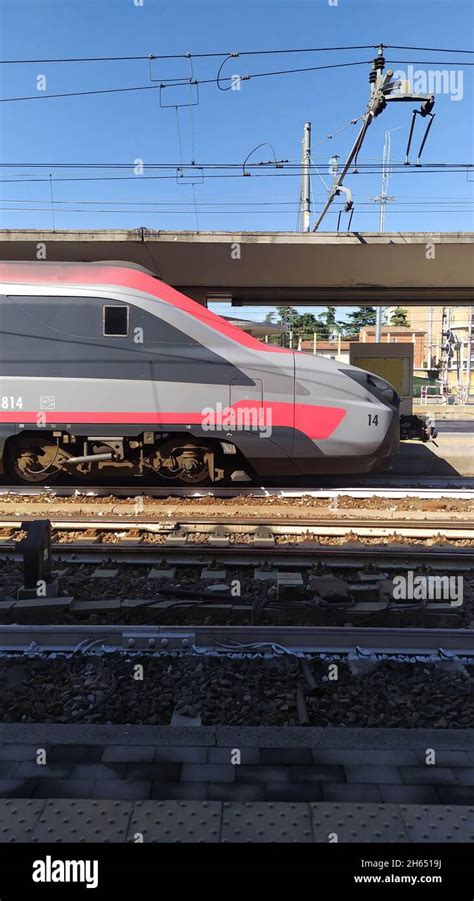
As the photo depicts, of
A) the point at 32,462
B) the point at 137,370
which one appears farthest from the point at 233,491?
the point at 32,462

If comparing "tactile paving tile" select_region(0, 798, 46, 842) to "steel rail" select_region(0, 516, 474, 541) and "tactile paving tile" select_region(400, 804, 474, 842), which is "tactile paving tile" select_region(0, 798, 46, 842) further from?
"steel rail" select_region(0, 516, 474, 541)

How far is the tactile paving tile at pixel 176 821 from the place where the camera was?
235cm

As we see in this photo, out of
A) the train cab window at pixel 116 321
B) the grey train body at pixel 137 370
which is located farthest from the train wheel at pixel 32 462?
the train cab window at pixel 116 321

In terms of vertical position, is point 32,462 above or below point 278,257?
below

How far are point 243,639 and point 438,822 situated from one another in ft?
5.57

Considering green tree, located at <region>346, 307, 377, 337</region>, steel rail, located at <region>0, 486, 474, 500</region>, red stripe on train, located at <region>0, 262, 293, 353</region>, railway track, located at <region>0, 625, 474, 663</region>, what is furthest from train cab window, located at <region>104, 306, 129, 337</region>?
green tree, located at <region>346, 307, 377, 337</region>

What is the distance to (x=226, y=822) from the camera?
244cm

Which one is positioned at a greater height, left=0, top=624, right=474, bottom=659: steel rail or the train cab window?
the train cab window

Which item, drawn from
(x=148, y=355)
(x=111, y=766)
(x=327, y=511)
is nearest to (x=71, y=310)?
(x=148, y=355)

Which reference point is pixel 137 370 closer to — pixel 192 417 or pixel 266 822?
pixel 192 417

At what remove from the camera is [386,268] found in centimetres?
1173

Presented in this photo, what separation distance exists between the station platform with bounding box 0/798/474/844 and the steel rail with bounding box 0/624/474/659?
1321 millimetres

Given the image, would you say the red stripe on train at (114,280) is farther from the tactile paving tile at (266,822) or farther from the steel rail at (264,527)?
the tactile paving tile at (266,822)

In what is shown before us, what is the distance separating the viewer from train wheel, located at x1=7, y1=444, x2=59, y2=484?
8438 mm
